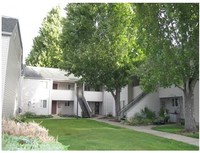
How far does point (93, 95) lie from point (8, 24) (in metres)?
21.6

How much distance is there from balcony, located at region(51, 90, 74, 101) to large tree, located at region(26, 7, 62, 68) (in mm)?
10995

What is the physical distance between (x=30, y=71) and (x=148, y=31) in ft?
70.5

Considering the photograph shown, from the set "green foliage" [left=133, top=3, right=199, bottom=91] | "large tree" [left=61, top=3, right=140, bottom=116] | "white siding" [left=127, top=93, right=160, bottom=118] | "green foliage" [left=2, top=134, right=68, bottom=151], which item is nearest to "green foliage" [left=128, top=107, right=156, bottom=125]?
"white siding" [left=127, top=93, right=160, bottom=118]

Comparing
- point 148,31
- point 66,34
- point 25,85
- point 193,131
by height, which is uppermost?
point 66,34

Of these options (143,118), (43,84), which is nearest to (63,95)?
(43,84)

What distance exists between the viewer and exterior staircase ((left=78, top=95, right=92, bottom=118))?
31.1 m

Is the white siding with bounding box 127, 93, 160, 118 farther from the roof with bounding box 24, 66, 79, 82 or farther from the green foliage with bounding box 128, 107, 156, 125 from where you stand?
the roof with bounding box 24, 66, 79, 82

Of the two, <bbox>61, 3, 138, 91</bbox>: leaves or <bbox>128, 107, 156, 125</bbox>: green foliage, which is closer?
<bbox>128, 107, 156, 125</bbox>: green foliage

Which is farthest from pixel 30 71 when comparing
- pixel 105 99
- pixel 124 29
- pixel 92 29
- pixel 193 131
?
pixel 193 131

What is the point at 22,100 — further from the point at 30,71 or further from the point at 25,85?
the point at 30,71

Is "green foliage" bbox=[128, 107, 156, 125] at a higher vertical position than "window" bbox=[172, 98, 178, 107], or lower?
lower

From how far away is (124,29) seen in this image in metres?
23.4

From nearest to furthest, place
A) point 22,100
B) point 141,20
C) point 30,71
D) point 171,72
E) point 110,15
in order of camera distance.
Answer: point 171,72, point 141,20, point 110,15, point 22,100, point 30,71

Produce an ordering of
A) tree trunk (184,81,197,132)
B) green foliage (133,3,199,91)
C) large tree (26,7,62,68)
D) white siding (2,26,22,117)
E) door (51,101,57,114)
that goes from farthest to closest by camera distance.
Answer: large tree (26,7,62,68) → door (51,101,57,114) → tree trunk (184,81,197,132) → green foliage (133,3,199,91) → white siding (2,26,22,117)
